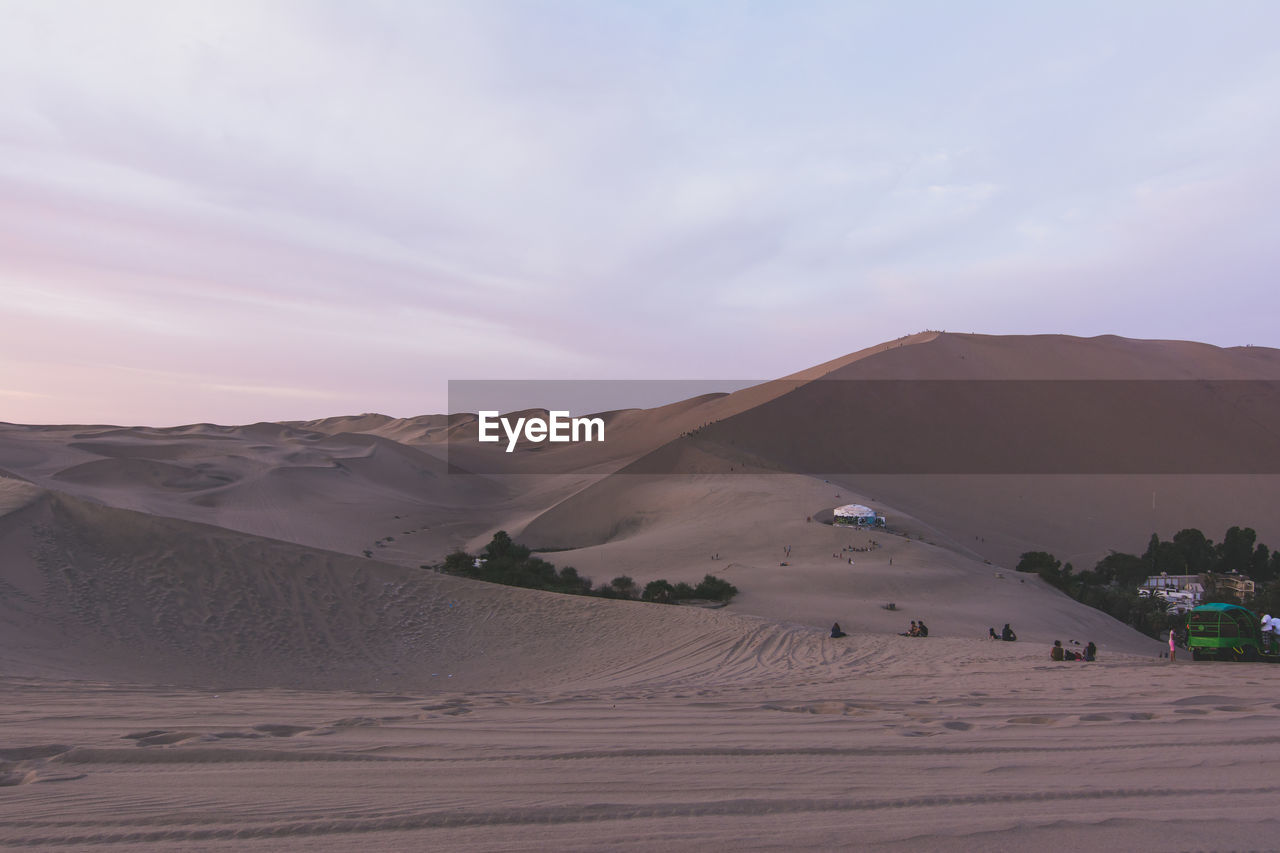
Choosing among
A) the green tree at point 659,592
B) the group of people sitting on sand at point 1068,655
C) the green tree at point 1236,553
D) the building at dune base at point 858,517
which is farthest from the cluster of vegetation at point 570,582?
the green tree at point 1236,553

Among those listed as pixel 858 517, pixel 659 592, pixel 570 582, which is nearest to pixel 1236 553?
pixel 858 517

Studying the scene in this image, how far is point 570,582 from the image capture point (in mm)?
23344

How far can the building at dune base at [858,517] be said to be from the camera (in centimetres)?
3209

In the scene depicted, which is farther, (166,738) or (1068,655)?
(1068,655)

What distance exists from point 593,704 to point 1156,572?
32.4m

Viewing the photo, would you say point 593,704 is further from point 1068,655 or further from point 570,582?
point 570,582

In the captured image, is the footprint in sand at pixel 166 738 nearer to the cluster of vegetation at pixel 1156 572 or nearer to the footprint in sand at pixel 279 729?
the footprint in sand at pixel 279 729

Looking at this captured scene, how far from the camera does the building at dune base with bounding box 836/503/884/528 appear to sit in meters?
32.1

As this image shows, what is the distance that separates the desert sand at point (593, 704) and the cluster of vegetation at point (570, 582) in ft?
4.95

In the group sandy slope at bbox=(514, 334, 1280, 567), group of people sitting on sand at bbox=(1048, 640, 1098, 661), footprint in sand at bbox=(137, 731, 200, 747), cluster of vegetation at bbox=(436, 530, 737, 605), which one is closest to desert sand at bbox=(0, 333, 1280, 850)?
footprint in sand at bbox=(137, 731, 200, 747)

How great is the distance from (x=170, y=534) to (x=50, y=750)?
11329mm

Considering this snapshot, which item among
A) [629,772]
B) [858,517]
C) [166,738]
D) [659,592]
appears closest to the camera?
[629,772]

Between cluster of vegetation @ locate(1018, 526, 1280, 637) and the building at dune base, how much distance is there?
213 inches

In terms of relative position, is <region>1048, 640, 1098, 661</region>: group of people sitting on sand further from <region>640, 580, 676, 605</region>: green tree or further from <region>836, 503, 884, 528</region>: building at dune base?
<region>836, 503, 884, 528</region>: building at dune base
